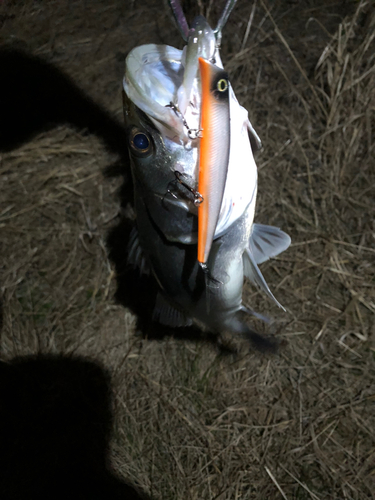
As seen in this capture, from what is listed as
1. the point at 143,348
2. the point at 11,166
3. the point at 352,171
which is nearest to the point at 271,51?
the point at 352,171

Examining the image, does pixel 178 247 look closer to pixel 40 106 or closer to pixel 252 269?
pixel 252 269

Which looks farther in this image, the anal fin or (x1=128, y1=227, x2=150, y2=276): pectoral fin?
the anal fin

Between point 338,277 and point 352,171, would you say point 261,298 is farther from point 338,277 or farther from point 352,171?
point 352,171

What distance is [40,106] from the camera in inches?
77.2

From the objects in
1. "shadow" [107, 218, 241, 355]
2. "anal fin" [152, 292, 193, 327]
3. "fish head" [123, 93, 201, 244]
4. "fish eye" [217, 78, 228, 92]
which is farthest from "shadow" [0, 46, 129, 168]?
"fish eye" [217, 78, 228, 92]

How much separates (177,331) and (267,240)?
88 centimetres

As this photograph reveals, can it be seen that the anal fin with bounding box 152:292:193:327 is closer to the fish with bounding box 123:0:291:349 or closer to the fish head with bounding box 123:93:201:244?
the fish with bounding box 123:0:291:349

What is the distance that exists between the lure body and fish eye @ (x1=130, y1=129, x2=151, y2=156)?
18 cm

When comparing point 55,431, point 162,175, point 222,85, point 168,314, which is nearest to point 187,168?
point 162,175

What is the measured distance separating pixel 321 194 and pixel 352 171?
21cm

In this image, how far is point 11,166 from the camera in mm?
2070

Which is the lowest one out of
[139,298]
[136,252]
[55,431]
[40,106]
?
[55,431]

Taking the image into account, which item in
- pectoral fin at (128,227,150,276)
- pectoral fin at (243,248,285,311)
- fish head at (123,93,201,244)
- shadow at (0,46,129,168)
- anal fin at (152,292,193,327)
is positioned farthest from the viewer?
shadow at (0,46,129,168)

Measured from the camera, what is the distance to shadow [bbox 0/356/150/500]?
205 cm
